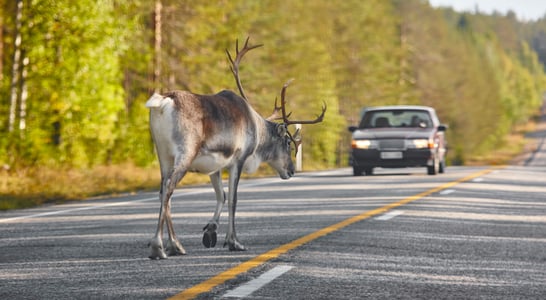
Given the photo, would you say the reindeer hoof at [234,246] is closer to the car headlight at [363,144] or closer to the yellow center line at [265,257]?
the yellow center line at [265,257]

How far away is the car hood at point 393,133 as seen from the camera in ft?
87.5

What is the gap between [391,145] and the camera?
87.1 feet

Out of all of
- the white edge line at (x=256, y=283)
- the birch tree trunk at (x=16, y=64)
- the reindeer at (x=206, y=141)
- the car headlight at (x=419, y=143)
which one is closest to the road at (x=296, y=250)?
the white edge line at (x=256, y=283)

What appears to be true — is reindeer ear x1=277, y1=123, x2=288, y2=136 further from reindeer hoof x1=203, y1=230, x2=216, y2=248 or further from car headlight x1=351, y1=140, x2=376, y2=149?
car headlight x1=351, y1=140, x2=376, y2=149

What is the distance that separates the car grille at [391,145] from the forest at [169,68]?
3.15 metres

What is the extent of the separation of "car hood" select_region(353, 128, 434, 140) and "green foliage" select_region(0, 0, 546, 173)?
6.40m

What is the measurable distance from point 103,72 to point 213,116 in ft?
70.3

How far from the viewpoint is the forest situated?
26.4 m

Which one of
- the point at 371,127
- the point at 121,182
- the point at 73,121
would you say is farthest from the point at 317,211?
the point at 73,121

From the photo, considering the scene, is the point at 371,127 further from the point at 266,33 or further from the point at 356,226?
the point at 266,33

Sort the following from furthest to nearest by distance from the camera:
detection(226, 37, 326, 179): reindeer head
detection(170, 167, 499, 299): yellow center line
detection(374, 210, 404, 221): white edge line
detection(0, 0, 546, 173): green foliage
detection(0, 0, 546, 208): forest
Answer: detection(0, 0, 546, 173): green foliage
detection(0, 0, 546, 208): forest
detection(374, 210, 404, 221): white edge line
detection(226, 37, 326, 179): reindeer head
detection(170, 167, 499, 299): yellow center line

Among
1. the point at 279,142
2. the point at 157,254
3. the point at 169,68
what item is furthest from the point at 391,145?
the point at 157,254

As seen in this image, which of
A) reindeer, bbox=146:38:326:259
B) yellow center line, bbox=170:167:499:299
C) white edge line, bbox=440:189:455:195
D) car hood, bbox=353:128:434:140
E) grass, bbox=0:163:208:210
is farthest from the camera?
car hood, bbox=353:128:434:140

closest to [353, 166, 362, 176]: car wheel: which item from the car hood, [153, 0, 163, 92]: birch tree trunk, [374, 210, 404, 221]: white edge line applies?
→ the car hood
